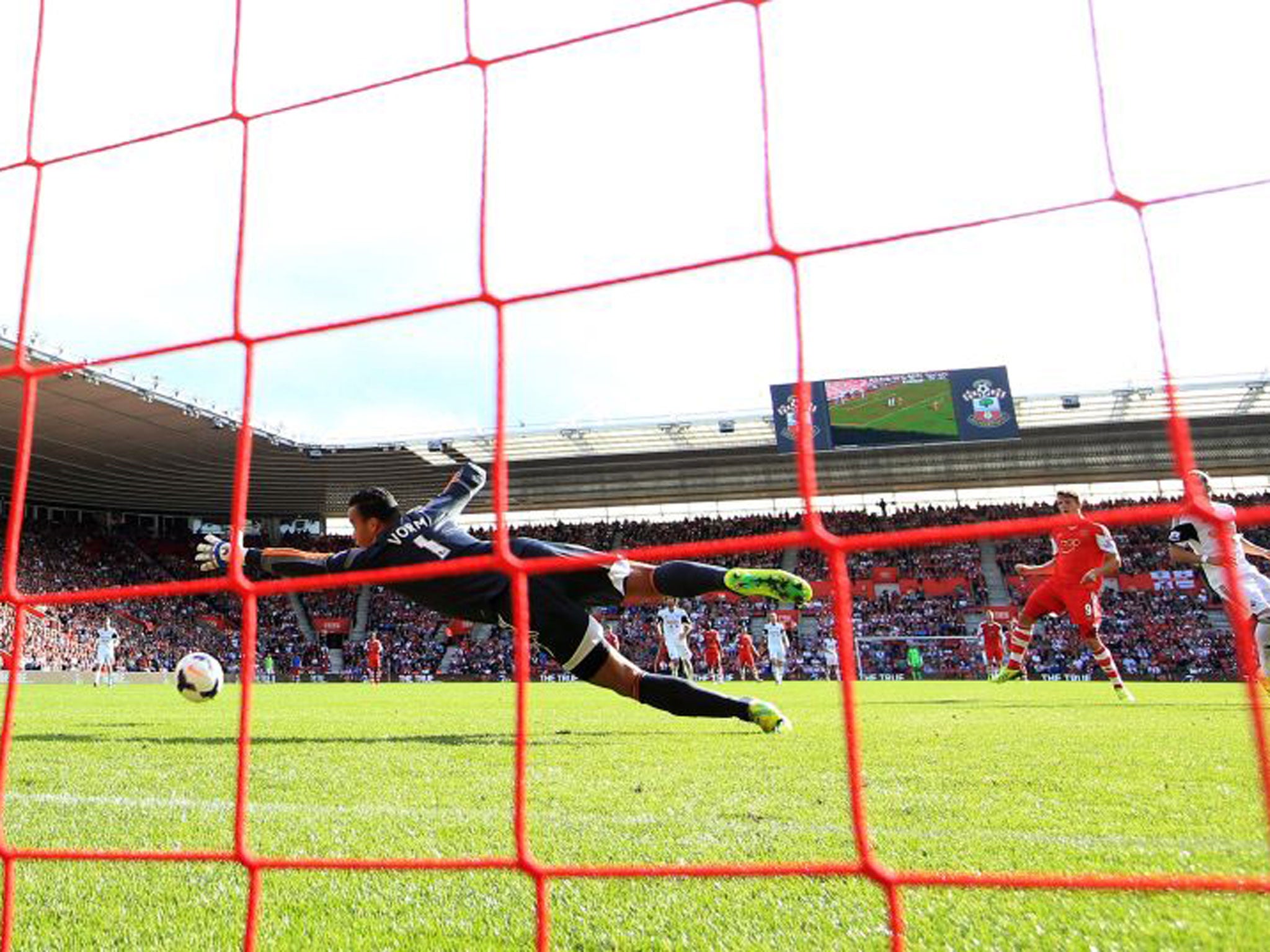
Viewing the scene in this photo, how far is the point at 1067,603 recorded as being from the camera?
7.44m

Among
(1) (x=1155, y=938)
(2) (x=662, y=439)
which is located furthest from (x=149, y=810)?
(2) (x=662, y=439)

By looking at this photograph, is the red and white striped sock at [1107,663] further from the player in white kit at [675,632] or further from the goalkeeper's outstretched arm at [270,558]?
the player in white kit at [675,632]

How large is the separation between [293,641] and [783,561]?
12572 millimetres

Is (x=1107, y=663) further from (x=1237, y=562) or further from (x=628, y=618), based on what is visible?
(x=628, y=618)

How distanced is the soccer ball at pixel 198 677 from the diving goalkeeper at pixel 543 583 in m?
1.11

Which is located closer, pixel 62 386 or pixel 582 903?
pixel 582 903

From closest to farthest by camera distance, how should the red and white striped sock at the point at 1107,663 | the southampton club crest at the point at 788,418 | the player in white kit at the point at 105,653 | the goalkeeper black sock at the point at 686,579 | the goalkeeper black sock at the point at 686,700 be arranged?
the goalkeeper black sock at the point at 686,579
the goalkeeper black sock at the point at 686,700
the red and white striped sock at the point at 1107,663
the player in white kit at the point at 105,653
the southampton club crest at the point at 788,418

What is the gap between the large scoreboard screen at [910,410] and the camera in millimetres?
21438

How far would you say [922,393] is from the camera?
22.0m

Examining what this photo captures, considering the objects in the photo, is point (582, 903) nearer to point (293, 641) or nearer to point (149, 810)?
point (149, 810)

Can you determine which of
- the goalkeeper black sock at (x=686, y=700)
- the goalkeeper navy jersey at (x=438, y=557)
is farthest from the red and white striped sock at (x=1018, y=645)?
the goalkeeper navy jersey at (x=438, y=557)

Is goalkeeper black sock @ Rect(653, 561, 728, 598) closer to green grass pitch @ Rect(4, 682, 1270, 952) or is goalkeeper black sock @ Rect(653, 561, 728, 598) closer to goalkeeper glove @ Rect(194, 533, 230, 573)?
green grass pitch @ Rect(4, 682, 1270, 952)

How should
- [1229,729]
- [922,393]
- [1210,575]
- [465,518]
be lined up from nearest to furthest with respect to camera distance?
[1229,729], [1210,575], [465,518], [922,393]

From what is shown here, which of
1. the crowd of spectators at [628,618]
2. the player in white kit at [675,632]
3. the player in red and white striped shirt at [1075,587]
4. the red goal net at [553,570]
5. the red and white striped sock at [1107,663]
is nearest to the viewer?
the red goal net at [553,570]
